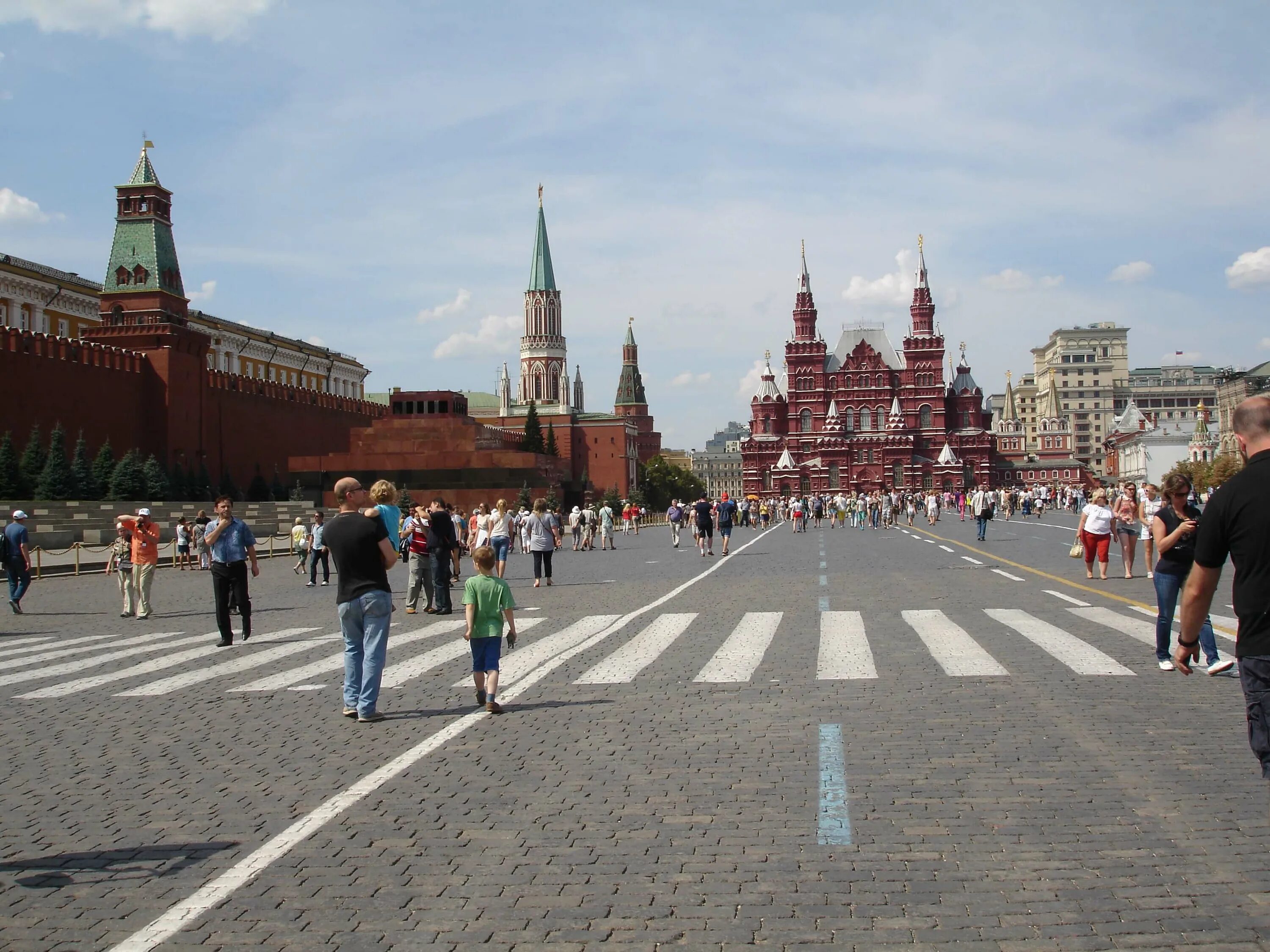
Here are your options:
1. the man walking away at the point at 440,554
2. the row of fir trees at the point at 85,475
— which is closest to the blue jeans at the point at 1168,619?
the man walking away at the point at 440,554

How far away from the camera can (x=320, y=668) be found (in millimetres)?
11438

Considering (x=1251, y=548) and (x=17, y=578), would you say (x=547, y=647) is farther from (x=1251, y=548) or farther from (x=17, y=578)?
(x=17, y=578)

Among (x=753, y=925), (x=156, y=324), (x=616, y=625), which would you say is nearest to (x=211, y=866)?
(x=753, y=925)

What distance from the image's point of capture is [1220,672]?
9.70 meters

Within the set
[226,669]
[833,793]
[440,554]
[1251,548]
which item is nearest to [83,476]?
[440,554]

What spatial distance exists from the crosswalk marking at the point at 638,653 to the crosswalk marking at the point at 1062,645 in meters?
3.60

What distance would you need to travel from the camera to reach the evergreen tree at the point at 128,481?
48.9 metres

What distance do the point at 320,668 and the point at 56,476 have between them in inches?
1565

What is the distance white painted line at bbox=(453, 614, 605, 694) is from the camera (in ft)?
34.6

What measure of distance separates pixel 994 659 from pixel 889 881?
20.1ft

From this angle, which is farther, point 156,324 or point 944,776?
point 156,324

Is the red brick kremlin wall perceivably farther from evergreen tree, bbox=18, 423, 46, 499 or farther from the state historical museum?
the state historical museum

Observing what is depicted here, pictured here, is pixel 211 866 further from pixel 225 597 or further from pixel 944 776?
pixel 225 597

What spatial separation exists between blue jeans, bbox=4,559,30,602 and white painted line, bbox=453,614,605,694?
329 inches
